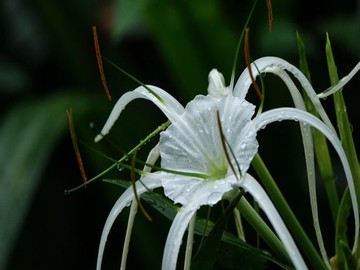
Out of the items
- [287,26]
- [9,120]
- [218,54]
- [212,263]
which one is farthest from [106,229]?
[287,26]

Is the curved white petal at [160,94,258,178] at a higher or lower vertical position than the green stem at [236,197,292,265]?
higher

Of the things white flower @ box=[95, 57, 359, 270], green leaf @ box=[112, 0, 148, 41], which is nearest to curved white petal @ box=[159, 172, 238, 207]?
white flower @ box=[95, 57, 359, 270]

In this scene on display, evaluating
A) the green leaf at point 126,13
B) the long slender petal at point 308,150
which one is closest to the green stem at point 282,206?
the long slender petal at point 308,150

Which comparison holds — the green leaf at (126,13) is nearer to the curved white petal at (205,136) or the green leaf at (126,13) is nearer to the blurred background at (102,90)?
the blurred background at (102,90)

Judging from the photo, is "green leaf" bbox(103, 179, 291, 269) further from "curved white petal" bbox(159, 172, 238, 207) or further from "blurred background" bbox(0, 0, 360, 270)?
"blurred background" bbox(0, 0, 360, 270)

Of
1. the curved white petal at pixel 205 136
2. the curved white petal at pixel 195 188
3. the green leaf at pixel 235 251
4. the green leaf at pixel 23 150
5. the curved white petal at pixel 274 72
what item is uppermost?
the green leaf at pixel 23 150

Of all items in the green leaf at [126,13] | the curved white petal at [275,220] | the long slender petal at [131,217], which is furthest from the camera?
the green leaf at [126,13]

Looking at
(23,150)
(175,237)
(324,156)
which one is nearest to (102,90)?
(23,150)
